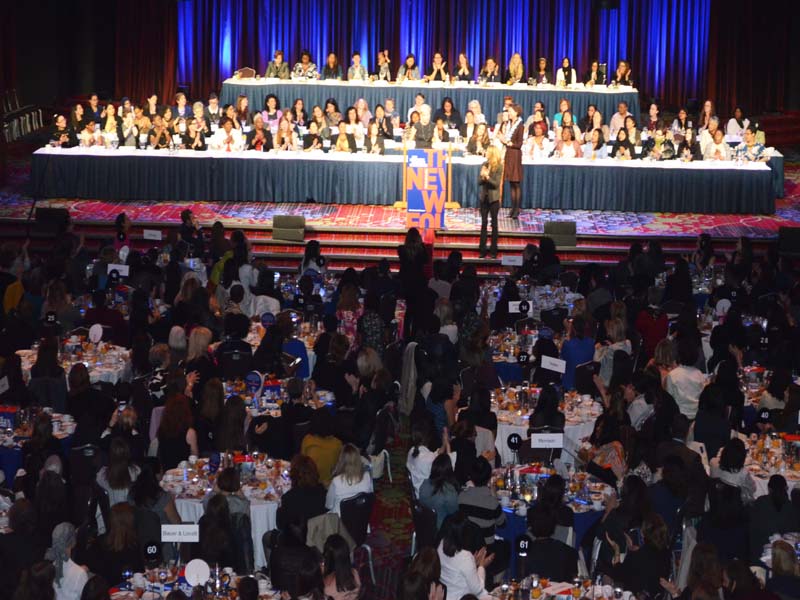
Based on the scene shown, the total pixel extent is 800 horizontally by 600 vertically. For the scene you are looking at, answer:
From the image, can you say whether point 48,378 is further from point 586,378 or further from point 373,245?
point 373,245

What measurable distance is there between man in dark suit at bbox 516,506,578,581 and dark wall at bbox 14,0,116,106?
72.3ft

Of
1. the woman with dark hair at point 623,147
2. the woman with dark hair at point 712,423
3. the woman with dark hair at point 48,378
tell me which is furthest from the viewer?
the woman with dark hair at point 623,147

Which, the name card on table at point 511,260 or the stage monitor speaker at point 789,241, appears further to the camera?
the stage monitor speaker at point 789,241

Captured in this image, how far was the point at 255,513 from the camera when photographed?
9.87 meters

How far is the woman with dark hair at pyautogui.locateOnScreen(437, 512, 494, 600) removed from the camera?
842cm

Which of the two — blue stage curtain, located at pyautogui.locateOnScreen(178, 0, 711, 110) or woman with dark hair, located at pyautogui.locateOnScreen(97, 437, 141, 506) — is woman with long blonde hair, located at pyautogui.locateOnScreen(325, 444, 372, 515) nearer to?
woman with dark hair, located at pyautogui.locateOnScreen(97, 437, 141, 506)

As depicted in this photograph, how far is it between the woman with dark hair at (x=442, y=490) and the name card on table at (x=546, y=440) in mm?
871

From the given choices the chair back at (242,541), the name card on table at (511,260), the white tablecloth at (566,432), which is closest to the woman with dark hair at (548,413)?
the white tablecloth at (566,432)

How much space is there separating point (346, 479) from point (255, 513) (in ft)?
2.37

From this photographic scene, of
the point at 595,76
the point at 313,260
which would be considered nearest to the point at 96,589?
the point at 313,260

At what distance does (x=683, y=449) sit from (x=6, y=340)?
6.45 metres

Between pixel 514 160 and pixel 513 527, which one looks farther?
pixel 514 160

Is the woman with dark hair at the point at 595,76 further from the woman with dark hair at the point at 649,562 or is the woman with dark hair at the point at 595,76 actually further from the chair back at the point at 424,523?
the woman with dark hair at the point at 649,562

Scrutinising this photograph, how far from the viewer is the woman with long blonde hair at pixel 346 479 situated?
975 centimetres
